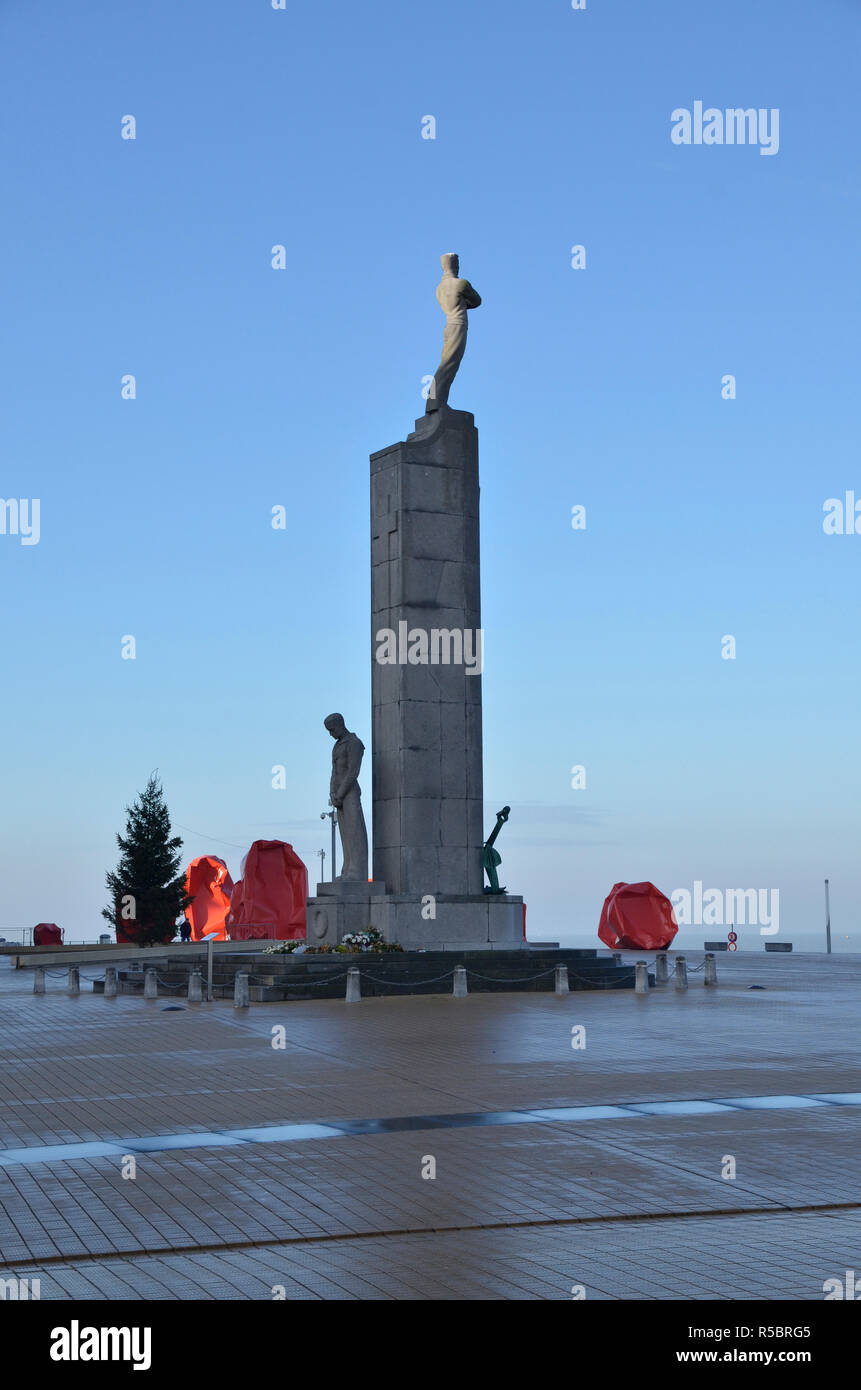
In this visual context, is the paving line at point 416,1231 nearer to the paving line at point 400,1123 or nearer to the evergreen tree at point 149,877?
the paving line at point 400,1123

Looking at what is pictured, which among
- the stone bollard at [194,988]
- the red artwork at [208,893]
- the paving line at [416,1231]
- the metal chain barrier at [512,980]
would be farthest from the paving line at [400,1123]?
the red artwork at [208,893]

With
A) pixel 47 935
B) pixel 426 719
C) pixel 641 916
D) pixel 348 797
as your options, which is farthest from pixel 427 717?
pixel 47 935

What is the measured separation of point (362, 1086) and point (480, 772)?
54.1ft

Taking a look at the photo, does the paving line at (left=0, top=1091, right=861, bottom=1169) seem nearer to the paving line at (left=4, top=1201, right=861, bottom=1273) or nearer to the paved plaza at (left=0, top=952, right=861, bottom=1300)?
the paved plaza at (left=0, top=952, right=861, bottom=1300)

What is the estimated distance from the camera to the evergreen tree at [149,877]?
53.7 m

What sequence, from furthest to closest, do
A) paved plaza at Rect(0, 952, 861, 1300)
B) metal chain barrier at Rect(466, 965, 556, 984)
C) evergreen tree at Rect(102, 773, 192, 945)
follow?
evergreen tree at Rect(102, 773, 192, 945)
metal chain barrier at Rect(466, 965, 556, 984)
paved plaza at Rect(0, 952, 861, 1300)

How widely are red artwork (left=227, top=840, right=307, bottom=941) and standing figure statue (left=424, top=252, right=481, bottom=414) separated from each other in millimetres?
28277

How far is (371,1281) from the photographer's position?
811 cm

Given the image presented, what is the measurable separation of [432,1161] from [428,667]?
2024cm

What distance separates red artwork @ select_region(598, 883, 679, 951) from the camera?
56188mm

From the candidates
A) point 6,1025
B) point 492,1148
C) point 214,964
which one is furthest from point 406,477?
point 492,1148

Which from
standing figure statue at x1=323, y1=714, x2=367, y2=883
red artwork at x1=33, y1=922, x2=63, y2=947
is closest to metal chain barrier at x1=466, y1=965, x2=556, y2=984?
standing figure statue at x1=323, y1=714, x2=367, y2=883
